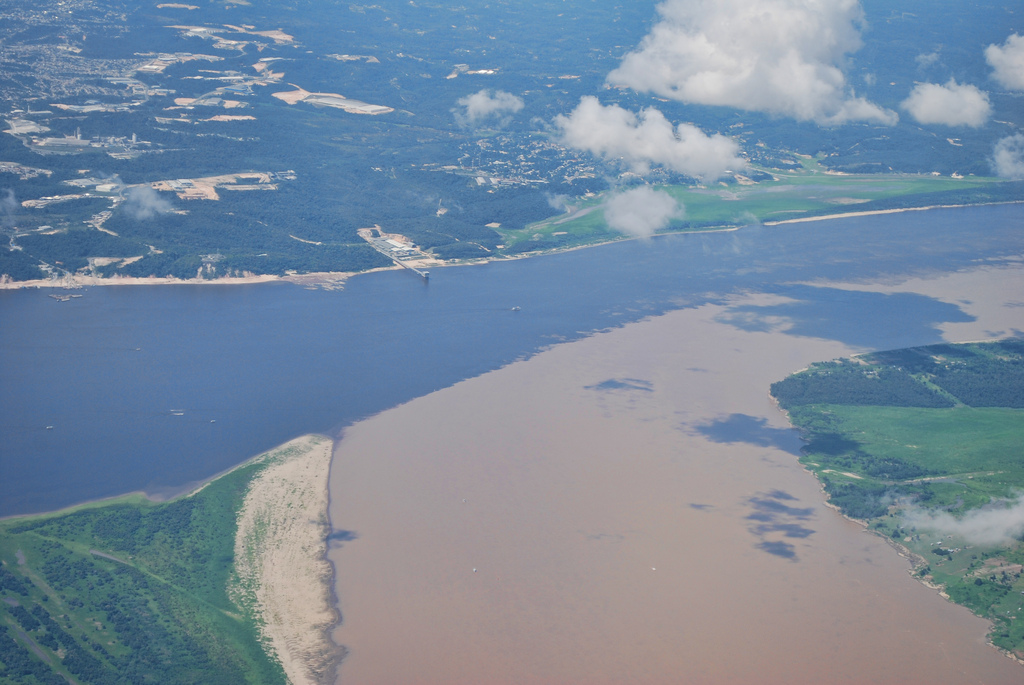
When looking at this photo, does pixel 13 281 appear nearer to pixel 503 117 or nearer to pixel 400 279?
pixel 400 279

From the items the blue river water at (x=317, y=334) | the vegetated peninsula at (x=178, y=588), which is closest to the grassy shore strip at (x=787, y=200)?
the blue river water at (x=317, y=334)

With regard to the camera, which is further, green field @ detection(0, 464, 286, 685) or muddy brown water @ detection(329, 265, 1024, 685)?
muddy brown water @ detection(329, 265, 1024, 685)

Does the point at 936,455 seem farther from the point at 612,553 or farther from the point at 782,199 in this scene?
the point at 782,199

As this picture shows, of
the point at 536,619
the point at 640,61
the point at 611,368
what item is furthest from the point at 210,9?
the point at 536,619

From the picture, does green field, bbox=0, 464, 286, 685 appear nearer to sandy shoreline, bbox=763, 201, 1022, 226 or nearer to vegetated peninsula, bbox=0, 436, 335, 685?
vegetated peninsula, bbox=0, 436, 335, 685

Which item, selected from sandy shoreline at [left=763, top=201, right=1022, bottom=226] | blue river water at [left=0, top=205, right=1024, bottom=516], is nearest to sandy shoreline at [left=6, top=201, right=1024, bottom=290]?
blue river water at [left=0, top=205, right=1024, bottom=516]

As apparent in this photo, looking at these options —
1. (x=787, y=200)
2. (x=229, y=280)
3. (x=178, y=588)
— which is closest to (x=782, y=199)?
(x=787, y=200)
